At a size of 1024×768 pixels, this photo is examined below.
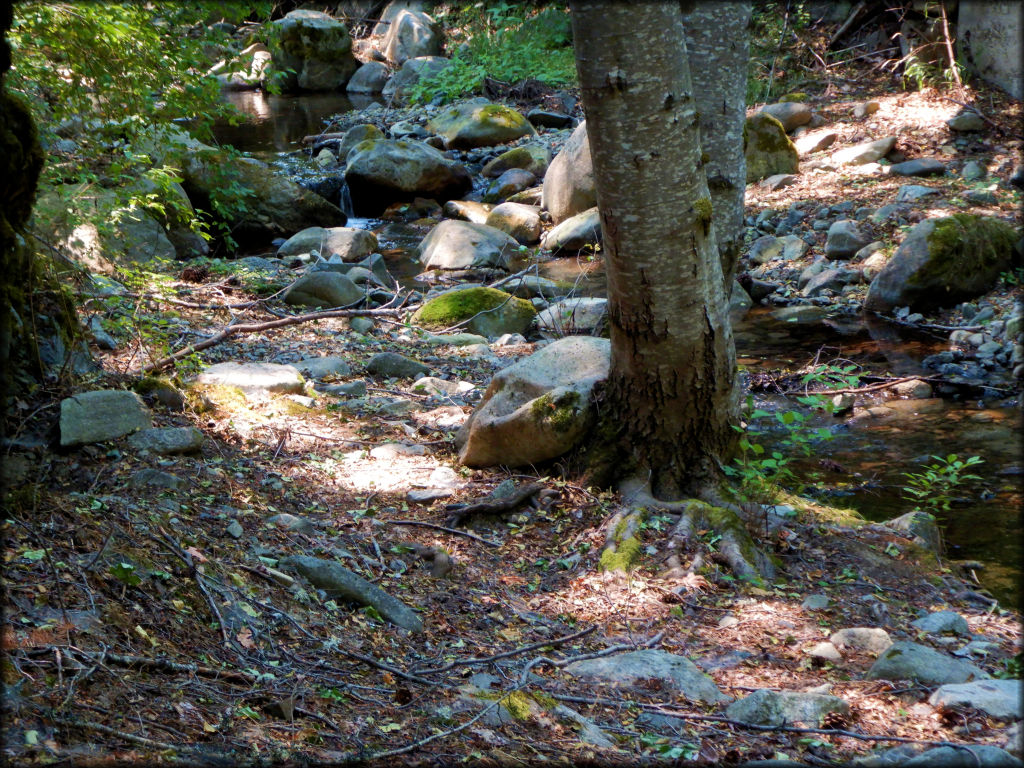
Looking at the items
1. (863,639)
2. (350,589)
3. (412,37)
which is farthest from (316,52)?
(863,639)

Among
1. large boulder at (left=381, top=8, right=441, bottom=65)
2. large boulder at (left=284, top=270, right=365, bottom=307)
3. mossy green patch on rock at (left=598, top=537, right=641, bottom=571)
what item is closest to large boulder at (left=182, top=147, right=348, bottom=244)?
large boulder at (left=284, top=270, right=365, bottom=307)

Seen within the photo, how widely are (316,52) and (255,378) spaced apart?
22.7 meters

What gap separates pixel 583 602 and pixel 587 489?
0.96 meters

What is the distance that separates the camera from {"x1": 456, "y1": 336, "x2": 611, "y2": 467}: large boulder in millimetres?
4855

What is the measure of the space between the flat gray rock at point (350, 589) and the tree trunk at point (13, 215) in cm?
126

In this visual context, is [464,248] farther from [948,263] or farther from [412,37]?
[412,37]

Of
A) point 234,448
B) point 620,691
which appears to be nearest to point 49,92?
point 234,448

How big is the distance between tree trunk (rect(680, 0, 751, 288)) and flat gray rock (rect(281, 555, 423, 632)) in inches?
108

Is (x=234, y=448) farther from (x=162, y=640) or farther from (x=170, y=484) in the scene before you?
(x=162, y=640)

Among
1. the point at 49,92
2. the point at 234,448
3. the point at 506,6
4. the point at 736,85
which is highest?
the point at 506,6

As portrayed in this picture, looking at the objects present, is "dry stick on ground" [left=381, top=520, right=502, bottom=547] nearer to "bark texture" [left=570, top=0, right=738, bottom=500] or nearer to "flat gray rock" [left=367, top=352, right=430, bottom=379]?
"bark texture" [left=570, top=0, right=738, bottom=500]

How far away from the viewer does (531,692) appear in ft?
9.57

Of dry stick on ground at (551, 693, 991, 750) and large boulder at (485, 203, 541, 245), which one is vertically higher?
large boulder at (485, 203, 541, 245)

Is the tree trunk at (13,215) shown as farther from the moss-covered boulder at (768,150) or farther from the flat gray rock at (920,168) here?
the flat gray rock at (920,168)
